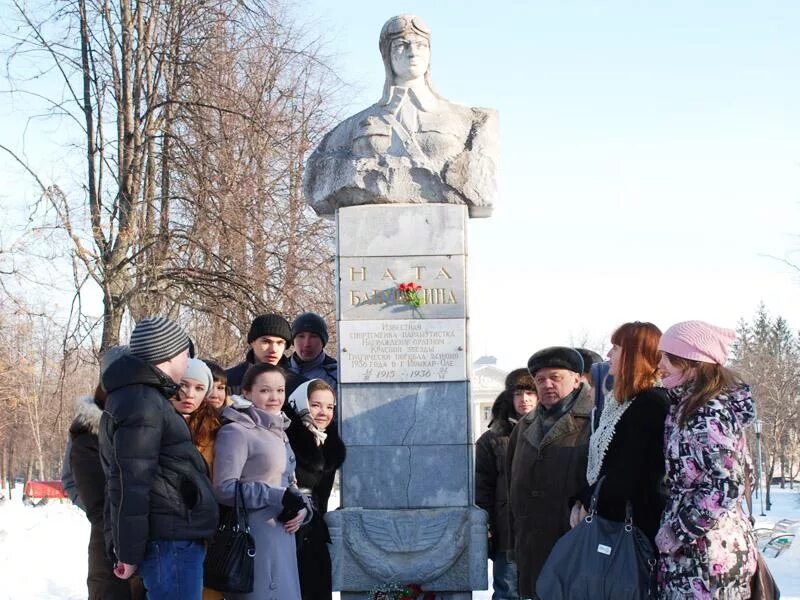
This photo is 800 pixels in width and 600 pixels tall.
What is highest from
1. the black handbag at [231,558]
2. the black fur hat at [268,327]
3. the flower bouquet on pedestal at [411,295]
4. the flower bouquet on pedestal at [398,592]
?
the flower bouquet on pedestal at [411,295]

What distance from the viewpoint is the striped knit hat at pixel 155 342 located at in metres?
4.29

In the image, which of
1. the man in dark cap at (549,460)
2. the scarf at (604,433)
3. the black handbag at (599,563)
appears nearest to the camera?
the black handbag at (599,563)

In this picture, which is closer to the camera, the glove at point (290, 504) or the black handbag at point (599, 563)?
the black handbag at point (599, 563)

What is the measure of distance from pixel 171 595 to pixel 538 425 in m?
2.55

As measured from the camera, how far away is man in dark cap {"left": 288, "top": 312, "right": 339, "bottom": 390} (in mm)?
6867

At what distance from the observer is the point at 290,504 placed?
4957 millimetres

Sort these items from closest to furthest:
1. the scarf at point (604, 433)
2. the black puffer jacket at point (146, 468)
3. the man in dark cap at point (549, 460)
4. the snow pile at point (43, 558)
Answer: the black puffer jacket at point (146, 468)
the scarf at point (604, 433)
the man in dark cap at point (549, 460)
the snow pile at point (43, 558)

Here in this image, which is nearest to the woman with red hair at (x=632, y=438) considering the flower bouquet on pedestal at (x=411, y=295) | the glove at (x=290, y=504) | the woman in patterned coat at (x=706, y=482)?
the woman in patterned coat at (x=706, y=482)

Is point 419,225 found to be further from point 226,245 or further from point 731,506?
point 226,245

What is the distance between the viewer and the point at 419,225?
658cm

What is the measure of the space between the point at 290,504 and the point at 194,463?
0.79m

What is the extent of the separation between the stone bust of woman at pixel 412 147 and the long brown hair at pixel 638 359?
2.18 metres

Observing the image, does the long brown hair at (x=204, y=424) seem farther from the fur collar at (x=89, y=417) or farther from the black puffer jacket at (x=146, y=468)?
the black puffer jacket at (x=146, y=468)

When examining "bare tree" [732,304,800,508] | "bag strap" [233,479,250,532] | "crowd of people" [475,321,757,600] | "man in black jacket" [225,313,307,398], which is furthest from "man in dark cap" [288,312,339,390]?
"bare tree" [732,304,800,508]
